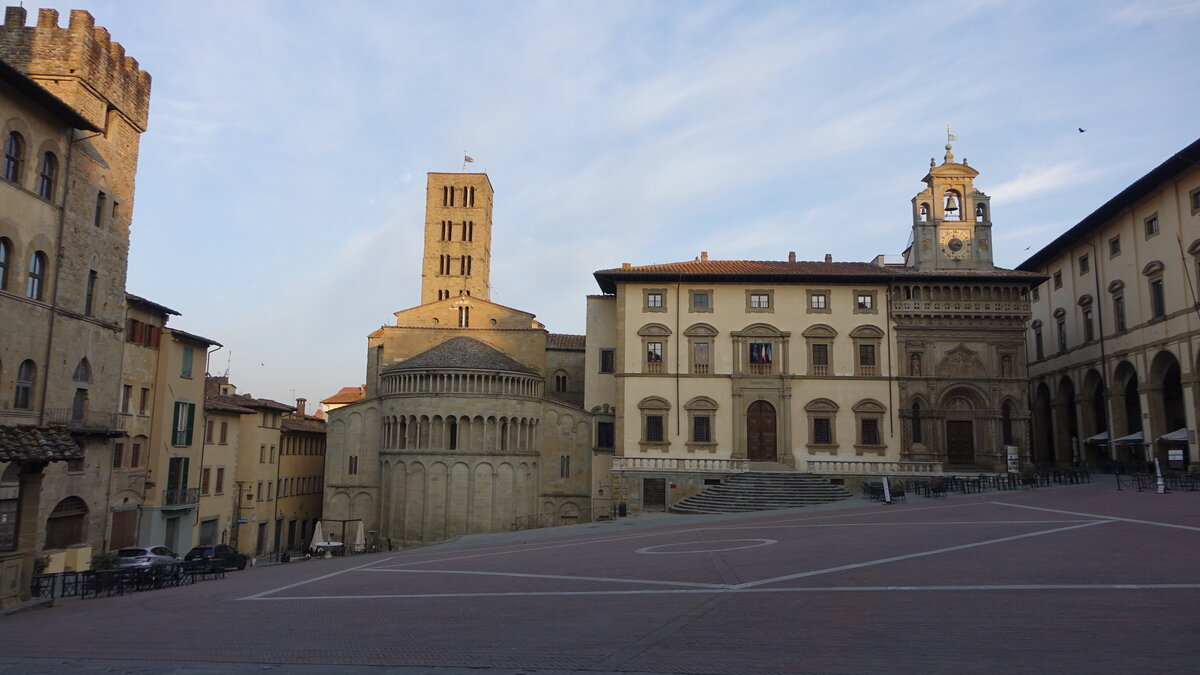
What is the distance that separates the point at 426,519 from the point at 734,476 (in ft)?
65.4

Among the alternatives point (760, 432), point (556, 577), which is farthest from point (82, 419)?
point (760, 432)

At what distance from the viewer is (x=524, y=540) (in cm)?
3250

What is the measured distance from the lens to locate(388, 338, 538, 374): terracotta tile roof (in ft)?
167

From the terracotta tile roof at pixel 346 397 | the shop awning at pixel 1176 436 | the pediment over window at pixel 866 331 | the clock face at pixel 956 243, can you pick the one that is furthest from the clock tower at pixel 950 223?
the terracotta tile roof at pixel 346 397

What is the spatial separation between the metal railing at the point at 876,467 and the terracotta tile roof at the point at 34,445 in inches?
1348

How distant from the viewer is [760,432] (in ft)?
149

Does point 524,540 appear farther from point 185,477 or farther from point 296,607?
point 185,477

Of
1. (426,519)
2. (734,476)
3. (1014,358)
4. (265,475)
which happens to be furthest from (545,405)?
(1014,358)

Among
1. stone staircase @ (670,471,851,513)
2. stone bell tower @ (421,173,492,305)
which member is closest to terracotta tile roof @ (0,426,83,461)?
stone staircase @ (670,471,851,513)

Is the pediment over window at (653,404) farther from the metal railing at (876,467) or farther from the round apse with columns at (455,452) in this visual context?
the round apse with columns at (455,452)

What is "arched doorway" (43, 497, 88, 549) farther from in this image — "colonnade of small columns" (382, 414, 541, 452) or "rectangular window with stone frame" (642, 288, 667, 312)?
"rectangular window with stone frame" (642, 288, 667, 312)

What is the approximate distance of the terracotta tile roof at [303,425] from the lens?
57947mm

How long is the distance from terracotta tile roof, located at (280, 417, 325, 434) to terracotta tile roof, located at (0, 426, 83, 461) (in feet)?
127

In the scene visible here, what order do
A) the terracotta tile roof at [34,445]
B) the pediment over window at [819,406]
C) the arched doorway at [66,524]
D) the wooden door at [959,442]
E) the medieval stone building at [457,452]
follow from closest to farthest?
the terracotta tile roof at [34,445], the arched doorway at [66,524], the wooden door at [959,442], the pediment over window at [819,406], the medieval stone building at [457,452]
